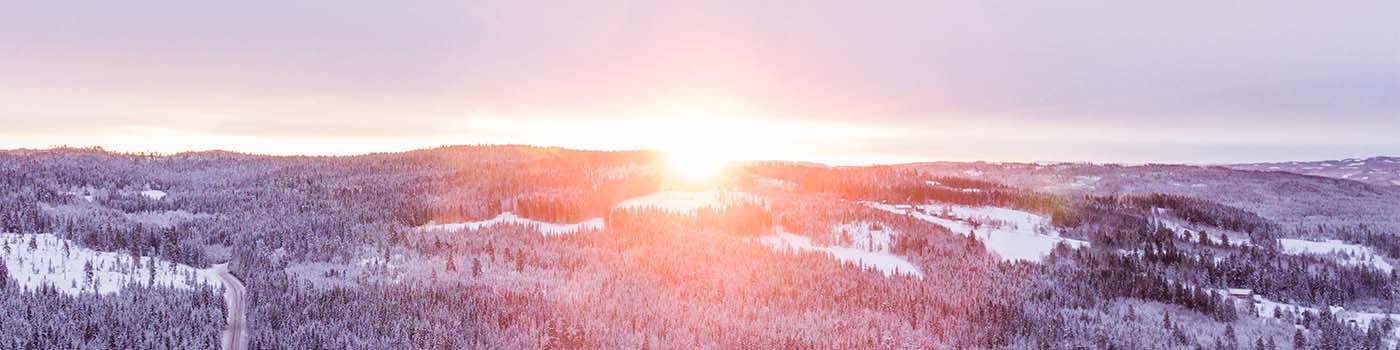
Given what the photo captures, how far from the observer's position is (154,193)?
76.6 meters

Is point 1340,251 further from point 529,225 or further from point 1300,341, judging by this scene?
point 529,225

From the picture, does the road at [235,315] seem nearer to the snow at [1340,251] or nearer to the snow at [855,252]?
the snow at [855,252]

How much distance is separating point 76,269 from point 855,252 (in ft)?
131

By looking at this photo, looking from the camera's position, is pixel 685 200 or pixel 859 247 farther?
pixel 685 200

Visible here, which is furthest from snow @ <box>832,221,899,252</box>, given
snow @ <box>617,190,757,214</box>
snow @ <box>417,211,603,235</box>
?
snow @ <box>417,211,603,235</box>

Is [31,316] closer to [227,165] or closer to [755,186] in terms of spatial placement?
[755,186]

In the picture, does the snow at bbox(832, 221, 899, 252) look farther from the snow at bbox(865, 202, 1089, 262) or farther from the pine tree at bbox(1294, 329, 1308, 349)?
the pine tree at bbox(1294, 329, 1308, 349)

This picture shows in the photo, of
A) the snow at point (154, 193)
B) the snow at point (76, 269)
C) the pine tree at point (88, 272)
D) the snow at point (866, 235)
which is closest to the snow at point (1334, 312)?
the snow at point (866, 235)

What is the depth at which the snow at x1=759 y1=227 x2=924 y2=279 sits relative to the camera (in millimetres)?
44531

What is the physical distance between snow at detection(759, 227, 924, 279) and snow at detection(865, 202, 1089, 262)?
792cm

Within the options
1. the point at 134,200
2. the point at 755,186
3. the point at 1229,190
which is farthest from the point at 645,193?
the point at 1229,190

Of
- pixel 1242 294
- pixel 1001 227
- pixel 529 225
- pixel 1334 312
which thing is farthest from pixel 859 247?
pixel 1334 312

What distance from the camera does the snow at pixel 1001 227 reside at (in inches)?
2069

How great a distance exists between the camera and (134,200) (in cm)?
6544
